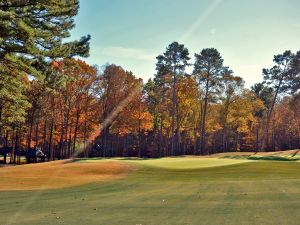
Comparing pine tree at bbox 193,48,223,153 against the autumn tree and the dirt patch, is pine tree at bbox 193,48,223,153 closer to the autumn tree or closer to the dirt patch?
the autumn tree

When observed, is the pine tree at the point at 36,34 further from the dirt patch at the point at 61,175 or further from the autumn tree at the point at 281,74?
the autumn tree at the point at 281,74

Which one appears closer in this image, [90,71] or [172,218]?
[172,218]

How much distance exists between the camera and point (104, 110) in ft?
199

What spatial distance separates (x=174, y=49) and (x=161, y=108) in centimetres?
1567

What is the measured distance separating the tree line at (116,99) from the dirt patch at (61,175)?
616 centimetres

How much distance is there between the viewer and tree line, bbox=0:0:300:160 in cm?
2738

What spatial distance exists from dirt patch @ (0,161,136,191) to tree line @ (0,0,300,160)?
616 cm

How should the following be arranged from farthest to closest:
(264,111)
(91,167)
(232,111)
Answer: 1. (264,111)
2. (232,111)
3. (91,167)

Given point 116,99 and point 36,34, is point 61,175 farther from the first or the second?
point 116,99

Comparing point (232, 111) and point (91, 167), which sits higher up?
point (232, 111)

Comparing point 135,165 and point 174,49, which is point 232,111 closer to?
point 174,49

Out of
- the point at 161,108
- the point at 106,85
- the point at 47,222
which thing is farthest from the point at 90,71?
the point at 47,222

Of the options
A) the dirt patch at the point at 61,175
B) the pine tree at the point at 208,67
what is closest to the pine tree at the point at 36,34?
A: the dirt patch at the point at 61,175

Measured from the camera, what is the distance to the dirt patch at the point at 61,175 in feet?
77.7
